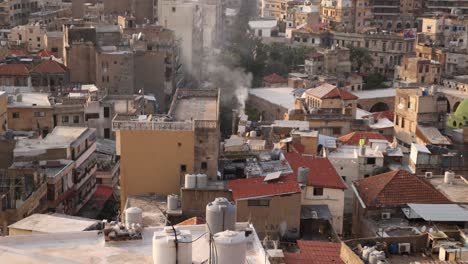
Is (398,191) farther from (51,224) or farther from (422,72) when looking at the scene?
(422,72)

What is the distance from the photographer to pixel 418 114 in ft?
116

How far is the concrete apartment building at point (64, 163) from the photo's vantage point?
25.5m

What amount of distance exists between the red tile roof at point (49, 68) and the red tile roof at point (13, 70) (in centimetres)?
45

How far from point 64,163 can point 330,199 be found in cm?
914

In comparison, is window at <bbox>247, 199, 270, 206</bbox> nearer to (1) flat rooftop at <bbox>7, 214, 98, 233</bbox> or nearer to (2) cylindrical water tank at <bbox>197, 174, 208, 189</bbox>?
(2) cylindrical water tank at <bbox>197, 174, 208, 189</bbox>

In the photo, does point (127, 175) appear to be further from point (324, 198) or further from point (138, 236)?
point (138, 236)

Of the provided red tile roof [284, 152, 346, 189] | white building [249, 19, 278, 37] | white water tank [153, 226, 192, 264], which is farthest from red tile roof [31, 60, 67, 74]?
white building [249, 19, 278, 37]

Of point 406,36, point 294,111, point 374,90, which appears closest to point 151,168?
point 294,111

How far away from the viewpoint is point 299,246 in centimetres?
1933

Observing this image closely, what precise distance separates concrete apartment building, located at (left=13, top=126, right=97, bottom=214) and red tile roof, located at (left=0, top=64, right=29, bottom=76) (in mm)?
12092

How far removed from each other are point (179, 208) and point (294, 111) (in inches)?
710

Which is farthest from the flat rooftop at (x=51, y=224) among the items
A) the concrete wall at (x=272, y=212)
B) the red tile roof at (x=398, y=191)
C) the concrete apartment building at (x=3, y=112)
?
the concrete apartment building at (x=3, y=112)

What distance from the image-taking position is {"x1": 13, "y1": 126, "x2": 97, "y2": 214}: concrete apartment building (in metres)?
25.5

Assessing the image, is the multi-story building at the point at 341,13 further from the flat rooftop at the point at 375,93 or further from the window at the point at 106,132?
the window at the point at 106,132
